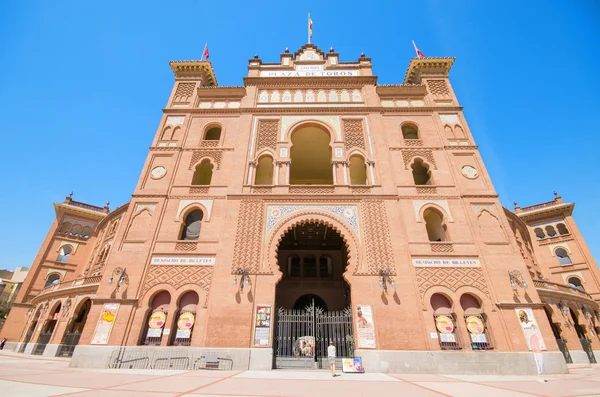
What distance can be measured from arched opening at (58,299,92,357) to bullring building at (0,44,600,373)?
4.2 inches

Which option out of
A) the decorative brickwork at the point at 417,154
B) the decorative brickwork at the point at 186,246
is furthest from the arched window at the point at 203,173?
the decorative brickwork at the point at 417,154

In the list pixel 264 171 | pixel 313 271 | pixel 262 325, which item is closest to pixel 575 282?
pixel 313 271

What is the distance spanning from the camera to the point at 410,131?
2012 cm

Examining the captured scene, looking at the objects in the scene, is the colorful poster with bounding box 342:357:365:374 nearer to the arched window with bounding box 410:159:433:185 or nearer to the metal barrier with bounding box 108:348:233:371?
the metal barrier with bounding box 108:348:233:371

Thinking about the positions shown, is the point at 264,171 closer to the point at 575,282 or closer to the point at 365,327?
the point at 365,327

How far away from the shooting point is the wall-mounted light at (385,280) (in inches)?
502

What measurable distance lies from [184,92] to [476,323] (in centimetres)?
2263

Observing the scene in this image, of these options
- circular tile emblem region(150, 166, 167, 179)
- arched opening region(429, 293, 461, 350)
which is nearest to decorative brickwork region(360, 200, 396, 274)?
arched opening region(429, 293, 461, 350)

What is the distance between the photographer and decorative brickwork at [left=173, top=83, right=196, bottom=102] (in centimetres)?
2020

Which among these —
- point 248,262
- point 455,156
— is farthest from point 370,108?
point 248,262

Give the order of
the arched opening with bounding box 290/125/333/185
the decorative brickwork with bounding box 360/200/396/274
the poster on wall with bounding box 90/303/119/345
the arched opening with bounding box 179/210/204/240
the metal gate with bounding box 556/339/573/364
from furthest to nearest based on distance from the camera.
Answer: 1. the arched opening with bounding box 290/125/333/185
2. the metal gate with bounding box 556/339/573/364
3. the arched opening with bounding box 179/210/204/240
4. the decorative brickwork with bounding box 360/200/396/274
5. the poster on wall with bounding box 90/303/119/345

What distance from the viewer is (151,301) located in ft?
42.9

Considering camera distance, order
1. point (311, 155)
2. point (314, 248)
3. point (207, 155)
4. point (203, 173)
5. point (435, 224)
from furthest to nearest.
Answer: point (311, 155) < point (314, 248) < point (203, 173) < point (207, 155) < point (435, 224)

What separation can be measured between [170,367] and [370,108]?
59.5 feet
